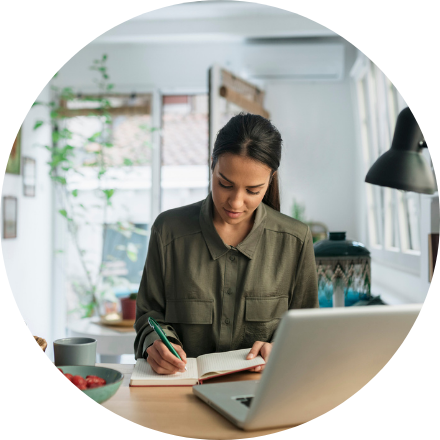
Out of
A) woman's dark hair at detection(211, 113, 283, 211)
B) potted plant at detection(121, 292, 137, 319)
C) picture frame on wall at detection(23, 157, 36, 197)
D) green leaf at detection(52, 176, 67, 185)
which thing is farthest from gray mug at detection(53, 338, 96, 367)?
green leaf at detection(52, 176, 67, 185)

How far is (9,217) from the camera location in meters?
3.25

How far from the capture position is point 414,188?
139 cm

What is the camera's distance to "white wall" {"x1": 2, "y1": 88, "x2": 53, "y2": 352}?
11.2 ft

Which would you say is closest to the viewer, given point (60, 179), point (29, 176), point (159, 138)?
point (29, 176)

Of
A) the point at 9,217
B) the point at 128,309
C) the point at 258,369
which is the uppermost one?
the point at 9,217

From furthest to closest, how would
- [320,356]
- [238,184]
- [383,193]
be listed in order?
[383,193]
[238,184]
[320,356]

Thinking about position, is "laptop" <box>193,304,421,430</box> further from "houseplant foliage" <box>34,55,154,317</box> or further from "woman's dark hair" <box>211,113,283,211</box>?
"houseplant foliage" <box>34,55,154,317</box>

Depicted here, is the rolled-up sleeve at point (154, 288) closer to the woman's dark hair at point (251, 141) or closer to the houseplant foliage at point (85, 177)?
the woman's dark hair at point (251, 141)

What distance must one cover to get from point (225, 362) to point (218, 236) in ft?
1.37

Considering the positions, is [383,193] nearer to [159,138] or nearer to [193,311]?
[159,138]

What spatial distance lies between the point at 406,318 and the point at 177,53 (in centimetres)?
383

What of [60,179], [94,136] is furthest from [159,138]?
[60,179]

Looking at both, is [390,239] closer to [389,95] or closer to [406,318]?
[389,95]

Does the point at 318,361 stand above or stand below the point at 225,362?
above
